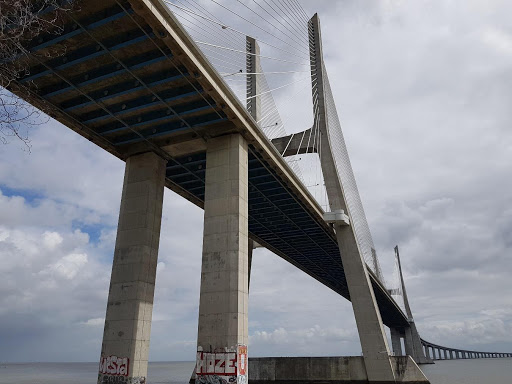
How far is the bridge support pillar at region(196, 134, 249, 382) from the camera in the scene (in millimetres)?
19770

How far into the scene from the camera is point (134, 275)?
22672mm

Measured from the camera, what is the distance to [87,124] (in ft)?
78.2

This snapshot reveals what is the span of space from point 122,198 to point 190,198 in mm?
9744

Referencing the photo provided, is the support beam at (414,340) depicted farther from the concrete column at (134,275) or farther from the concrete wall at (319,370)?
the concrete column at (134,275)

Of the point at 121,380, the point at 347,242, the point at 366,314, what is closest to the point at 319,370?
the point at 366,314

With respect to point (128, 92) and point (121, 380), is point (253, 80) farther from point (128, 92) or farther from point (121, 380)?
point (121, 380)

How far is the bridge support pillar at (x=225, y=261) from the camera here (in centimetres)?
1977

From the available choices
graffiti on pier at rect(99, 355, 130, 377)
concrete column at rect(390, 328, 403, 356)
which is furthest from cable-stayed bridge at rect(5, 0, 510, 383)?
concrete column at rect(390, 328, 403, 356)

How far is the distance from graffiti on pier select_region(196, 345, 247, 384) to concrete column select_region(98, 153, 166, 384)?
11.9 ft

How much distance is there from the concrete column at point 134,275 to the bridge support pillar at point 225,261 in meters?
3.43

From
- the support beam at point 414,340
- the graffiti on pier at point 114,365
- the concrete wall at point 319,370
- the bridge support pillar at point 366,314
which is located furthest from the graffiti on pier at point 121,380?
the support beam at point 414,340

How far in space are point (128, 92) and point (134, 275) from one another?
904cm

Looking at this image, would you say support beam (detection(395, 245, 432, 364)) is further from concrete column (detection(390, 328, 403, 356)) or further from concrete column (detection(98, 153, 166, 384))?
concrete column (detection(98, 153, 166, 384))

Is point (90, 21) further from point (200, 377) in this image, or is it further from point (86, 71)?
point (200, 377)
